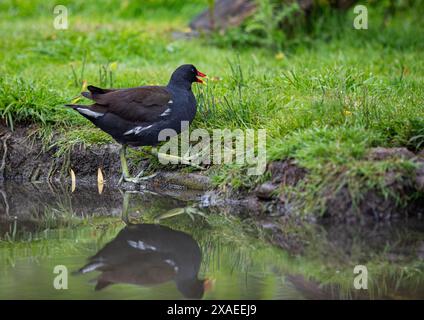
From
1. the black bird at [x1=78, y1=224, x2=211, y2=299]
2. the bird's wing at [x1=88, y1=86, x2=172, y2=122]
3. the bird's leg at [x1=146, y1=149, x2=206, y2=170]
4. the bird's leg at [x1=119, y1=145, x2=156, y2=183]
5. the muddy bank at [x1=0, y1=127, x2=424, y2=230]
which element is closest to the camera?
the black bird at [x1=78, y1=224, x2=211, y2=299]

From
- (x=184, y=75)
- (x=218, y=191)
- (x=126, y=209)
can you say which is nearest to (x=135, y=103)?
(x=184, y=75)

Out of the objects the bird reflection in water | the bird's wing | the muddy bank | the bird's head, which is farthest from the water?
the bird's head

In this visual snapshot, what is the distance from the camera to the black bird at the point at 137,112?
6.56m

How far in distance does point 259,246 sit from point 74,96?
124 inches

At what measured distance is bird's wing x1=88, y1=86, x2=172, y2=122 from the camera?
21.5 ft

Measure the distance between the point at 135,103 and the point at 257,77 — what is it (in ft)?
5.97

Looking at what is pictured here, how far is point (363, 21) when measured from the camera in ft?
32.4

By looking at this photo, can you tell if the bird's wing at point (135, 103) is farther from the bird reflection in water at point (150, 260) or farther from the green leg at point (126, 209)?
the bird reflection in water at point (150, 260)

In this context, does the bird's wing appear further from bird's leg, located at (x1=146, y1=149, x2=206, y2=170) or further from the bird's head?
bird's leg, located at (x1=146, y1=149, x2=206, y2=170)

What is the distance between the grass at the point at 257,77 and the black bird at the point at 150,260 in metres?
0.88

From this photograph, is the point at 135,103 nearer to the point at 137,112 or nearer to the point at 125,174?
the point at 137,112

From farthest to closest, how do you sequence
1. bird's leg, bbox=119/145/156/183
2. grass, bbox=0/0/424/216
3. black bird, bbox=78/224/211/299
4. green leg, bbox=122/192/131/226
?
bird's leg, bbox=119/145/156/183 < green leg, bbox=122/192/131/226 < grass, bbox=0/0/424/216 < black bird, bbox=78/224/211/299
